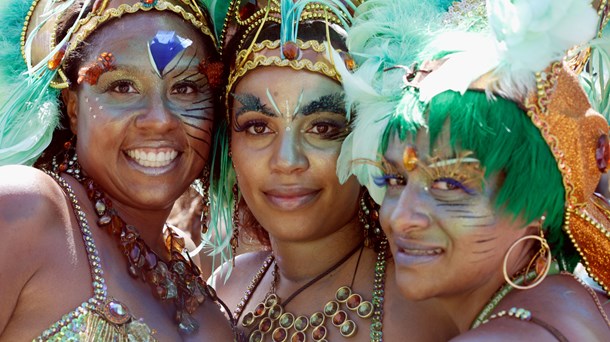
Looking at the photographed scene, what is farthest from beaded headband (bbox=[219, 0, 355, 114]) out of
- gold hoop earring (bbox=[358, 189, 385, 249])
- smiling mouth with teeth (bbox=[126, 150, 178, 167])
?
gold hoop earring (bbox=[358, 189, 385, 249])

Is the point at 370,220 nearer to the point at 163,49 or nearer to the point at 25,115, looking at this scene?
the point at 163,49

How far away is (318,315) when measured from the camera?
3.19 metres

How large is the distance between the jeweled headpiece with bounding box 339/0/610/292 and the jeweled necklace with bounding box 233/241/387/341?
23.5 inches

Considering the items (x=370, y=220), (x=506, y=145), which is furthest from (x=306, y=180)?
(x=506, y=145)

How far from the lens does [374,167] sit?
2758 millimetres

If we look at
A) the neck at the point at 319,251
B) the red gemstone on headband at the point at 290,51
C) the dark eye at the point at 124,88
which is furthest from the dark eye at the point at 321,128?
the dark eye at the point at 124,88

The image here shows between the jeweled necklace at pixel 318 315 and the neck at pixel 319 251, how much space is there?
0.09ft

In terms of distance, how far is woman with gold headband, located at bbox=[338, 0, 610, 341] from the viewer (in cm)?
241

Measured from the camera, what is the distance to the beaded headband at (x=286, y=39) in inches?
123

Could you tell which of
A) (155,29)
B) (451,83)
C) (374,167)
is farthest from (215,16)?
(451,83)

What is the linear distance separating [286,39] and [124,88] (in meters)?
0.58

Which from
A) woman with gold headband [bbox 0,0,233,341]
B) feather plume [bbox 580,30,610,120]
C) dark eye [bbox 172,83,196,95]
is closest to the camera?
feather plume [bbox 580,30,610,120]

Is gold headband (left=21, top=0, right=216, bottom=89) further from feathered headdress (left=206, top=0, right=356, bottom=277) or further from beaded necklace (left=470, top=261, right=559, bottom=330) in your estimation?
beaded necklace (left=470, top=261, right=559, bottom=330)

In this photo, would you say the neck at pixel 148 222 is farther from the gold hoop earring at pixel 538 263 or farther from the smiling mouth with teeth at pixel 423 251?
the gold hoop earring at pixel 538 263
